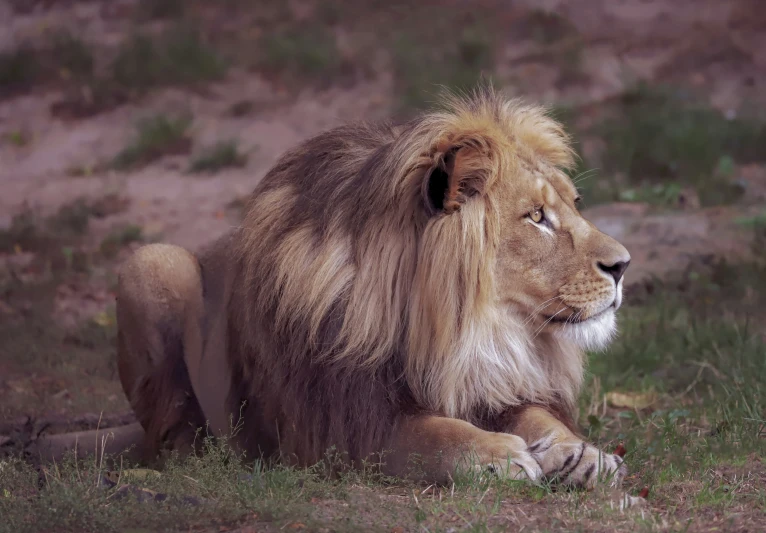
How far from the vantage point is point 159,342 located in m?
4.57

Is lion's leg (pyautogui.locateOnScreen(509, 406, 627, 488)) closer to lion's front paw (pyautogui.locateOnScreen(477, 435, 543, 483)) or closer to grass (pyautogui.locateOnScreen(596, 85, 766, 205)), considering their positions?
lion's front paw (pyautogui.locateOnScreen(477, 435, 543, 483))

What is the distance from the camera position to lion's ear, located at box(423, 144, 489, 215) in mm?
3756

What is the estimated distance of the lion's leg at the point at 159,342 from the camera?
4504 mm

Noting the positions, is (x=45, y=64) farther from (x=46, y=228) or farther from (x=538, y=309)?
(x=538, y=309)

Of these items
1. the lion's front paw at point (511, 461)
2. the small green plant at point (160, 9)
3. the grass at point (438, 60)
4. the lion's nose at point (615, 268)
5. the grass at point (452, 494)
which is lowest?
the grass at point (452, 494)

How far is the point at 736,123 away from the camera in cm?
931

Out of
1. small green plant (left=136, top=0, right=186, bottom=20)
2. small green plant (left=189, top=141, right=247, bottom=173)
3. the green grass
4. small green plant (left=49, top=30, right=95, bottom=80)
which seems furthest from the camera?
small green plant (left=136, top=0, right=186, bottom=20)

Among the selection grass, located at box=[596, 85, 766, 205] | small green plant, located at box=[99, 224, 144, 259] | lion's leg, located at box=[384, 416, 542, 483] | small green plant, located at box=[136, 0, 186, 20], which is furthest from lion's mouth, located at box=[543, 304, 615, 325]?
small green plant, located at box=[136, 0, 186, 20]

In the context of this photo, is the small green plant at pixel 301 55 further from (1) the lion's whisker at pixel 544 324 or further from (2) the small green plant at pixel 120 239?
(1) the lion's whisker at pixel 544 324

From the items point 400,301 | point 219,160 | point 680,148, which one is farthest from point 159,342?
point 680,148

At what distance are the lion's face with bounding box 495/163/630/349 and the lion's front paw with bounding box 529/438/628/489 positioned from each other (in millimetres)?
471

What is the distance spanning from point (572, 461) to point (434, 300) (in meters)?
0.67

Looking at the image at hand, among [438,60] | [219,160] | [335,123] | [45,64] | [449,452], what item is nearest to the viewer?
[449,452]

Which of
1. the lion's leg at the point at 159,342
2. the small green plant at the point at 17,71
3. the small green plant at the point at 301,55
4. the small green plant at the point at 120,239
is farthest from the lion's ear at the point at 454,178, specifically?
the small green plant at the point at 17,71
